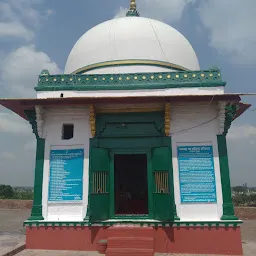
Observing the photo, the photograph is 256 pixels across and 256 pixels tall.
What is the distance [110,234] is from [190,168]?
301 centimetres

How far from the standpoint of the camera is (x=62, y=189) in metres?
8.97

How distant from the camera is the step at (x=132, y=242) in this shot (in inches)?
303

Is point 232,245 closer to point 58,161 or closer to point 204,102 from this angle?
point 204,102

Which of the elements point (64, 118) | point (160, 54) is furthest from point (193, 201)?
point (160, 54)

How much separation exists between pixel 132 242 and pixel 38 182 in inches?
135

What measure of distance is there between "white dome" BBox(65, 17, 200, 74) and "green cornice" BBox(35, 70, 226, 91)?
1.07 meters

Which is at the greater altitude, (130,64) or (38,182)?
(130,64)

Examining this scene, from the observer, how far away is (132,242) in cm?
779

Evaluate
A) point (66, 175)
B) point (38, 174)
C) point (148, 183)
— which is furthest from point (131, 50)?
point (38, 174)

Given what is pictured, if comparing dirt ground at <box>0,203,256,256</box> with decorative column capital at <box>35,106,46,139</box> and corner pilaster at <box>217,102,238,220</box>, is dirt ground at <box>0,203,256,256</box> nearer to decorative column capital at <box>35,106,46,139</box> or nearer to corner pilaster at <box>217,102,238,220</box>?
corner pilaster at <box>217,102,238,220</box>

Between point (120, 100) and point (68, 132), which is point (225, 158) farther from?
point (68, 132)

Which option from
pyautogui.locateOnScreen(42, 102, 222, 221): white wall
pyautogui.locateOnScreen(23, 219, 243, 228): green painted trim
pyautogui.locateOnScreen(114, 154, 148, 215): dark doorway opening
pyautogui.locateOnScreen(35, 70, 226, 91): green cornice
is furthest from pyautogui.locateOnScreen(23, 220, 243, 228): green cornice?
pyautogui.locateOnScreen(114, 154, 148, 215): dark doorway opening

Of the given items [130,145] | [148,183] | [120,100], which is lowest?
[148,183]

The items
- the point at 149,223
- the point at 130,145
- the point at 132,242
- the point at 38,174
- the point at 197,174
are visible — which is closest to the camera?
the point at 132,242
